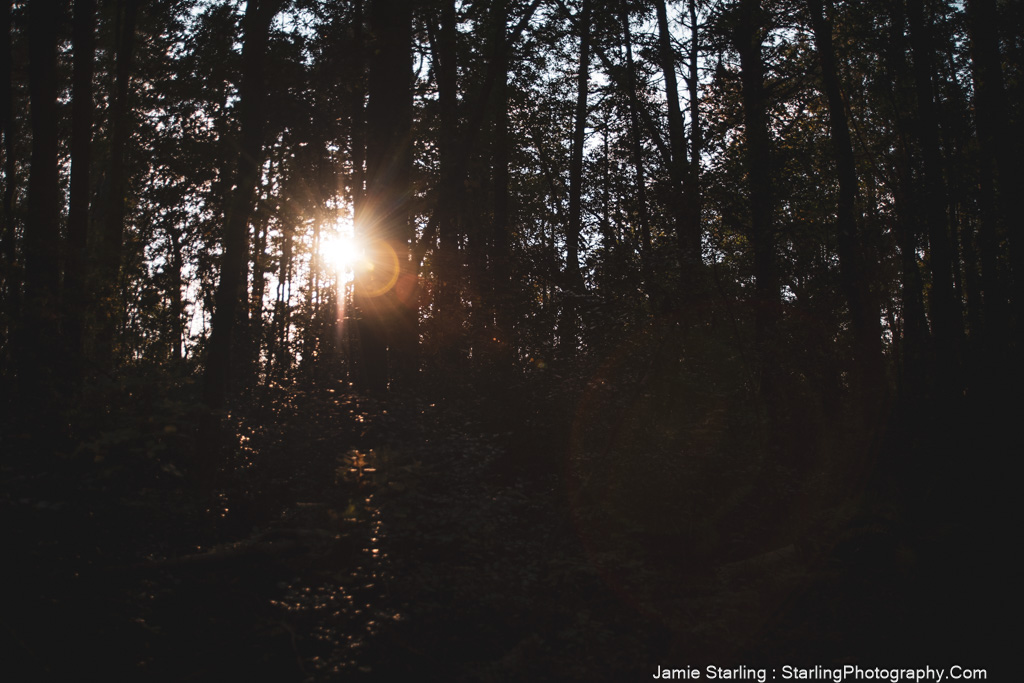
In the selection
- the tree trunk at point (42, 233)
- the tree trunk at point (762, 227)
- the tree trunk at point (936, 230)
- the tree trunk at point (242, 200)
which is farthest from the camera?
the tree trunk at point (936, 230)

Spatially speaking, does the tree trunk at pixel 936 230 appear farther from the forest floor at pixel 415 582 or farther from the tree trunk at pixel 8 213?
the tree trunk at pixel 8 213

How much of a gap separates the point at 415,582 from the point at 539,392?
20.4 ft

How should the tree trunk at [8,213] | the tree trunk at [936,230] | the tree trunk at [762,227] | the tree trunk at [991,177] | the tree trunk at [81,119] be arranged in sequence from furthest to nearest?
1. the tree trunk at [81,119]
2. the tree trunk at [991,177]
3. the tree trunk at [936,230]
4. the tree trunk at [762,227]
5. the tree trunk at [8,213]

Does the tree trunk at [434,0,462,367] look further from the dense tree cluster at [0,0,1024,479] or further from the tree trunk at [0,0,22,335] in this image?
the tree trunk at [0,0,22,335]

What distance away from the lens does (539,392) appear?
12.1 metres

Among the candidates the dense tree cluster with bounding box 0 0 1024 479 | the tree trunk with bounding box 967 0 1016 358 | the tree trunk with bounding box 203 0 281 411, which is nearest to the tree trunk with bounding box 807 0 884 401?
the dense tree cluster with bounding box 0 0 1024 479

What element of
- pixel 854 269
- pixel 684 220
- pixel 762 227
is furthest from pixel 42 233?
pixel 854 269

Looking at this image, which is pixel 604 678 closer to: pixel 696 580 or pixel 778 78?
pixel 696 580

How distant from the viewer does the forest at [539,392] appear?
5.59 m

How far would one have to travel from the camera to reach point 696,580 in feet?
23.2

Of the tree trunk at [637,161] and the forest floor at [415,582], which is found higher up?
the tree trunk at [637,161]

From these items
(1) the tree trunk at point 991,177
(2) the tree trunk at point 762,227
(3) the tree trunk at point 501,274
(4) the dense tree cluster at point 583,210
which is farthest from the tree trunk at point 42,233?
(1) the tree trunk at point 991,177

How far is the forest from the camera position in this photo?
5.59 m

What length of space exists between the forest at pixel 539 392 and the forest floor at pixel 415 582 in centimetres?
4
